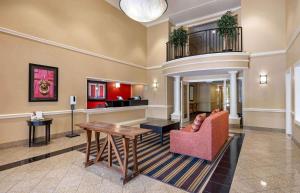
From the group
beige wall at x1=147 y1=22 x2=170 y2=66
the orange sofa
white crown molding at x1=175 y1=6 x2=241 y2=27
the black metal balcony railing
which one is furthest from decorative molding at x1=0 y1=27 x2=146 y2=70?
the orange sofa

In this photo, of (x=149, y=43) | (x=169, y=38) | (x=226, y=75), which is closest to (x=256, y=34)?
(x=226, y=75)

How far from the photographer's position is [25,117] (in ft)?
14.9

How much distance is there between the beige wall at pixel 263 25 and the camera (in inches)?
236

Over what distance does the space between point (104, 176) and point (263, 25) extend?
7600mm

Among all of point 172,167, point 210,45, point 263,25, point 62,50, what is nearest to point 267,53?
point 263,25

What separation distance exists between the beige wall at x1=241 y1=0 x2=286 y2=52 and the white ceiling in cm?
93

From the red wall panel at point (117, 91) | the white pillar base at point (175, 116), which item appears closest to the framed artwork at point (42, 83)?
the red wall panel at point (117, 91)

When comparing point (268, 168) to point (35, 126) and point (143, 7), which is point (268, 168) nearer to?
point (143, 7)

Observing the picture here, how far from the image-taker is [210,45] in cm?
837

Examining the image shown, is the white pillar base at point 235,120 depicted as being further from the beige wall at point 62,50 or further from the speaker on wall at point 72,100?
the speaker on wall at point 72,100

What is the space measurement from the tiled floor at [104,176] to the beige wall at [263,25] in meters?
4.15

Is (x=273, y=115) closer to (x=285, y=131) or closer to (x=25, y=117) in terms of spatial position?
(x=285, y=131)

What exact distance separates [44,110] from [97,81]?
2.53m

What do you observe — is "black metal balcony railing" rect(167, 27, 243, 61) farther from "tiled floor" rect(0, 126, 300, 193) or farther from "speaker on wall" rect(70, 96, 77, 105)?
"speaker on wall" rect(70, 96, 77, 105)
